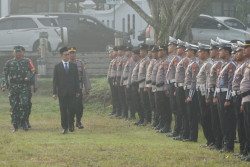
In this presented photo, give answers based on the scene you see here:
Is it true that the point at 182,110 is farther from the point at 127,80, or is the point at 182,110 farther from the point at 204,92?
the point at 127,80

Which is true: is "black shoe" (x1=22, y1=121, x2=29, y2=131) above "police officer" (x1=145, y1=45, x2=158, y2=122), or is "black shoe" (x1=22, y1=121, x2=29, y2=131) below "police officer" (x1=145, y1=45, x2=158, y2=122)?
below

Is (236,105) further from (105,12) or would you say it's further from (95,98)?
(105,12)

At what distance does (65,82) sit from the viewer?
19.3 metres

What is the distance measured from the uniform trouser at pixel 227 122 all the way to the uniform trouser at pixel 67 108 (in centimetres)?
539

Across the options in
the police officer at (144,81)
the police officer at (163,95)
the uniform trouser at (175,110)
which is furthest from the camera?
the police officer at (144,81)

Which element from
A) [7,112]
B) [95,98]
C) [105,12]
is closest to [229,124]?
[7,112]

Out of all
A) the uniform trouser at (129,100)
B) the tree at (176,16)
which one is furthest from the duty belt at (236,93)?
the tree at (176,16)

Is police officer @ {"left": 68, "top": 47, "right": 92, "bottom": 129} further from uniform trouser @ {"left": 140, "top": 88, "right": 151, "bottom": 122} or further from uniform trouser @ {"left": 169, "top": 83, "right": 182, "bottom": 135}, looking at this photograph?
uniform trouser @ {"left": 169, "top": 83, "right": 182, "bottom": 135}

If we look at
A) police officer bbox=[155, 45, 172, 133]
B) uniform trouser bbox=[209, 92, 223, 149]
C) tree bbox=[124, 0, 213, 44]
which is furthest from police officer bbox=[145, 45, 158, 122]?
uniform trouser bbox=[209, 92, 223, 149]

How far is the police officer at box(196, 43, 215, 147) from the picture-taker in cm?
1590

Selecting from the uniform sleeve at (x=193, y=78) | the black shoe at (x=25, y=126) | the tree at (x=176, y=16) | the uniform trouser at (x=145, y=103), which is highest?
the tree at (x=176, y=16)

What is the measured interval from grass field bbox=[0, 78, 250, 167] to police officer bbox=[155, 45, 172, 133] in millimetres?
375

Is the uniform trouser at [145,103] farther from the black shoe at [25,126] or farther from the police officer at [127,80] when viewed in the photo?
the black shoe at [25,126]

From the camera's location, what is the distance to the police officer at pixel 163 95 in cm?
1914
